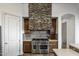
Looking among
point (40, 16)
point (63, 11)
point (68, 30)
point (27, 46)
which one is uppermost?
point (63, 11)

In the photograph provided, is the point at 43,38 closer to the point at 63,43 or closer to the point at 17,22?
the point at 63,43

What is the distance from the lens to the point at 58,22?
425 centimetres

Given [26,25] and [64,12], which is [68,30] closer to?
[64,12]

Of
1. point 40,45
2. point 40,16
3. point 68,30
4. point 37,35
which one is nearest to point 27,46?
point 40,45

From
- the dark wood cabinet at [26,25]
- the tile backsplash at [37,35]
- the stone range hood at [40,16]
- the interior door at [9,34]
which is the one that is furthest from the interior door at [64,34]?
the interior door at [9,34]

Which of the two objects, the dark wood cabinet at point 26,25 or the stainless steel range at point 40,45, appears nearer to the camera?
the stainless steel range at point 40,45

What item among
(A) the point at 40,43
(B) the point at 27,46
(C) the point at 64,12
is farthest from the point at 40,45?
(C) the point at 64,12

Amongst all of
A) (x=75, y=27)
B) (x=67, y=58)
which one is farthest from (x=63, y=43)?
(x=67, y=58)

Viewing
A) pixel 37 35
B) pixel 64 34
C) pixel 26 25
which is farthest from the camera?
pixel 37 35

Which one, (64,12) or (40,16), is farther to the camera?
(40,16)

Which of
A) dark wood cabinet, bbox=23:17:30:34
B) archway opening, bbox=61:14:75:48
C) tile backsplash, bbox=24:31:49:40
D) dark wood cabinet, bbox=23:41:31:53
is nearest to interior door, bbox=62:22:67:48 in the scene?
archway opening, bbox=61:14:75:48

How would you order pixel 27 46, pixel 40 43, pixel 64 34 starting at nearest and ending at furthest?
pixel 64 34
pixel 27 46
pixel 40 43

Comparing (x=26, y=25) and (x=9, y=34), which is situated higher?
(x=26, y=25)

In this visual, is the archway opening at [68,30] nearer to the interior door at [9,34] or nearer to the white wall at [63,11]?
the white wall at [63,11]
